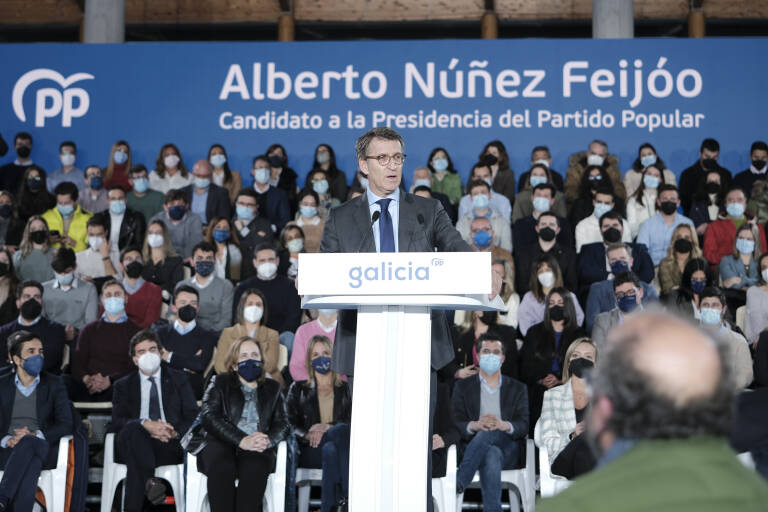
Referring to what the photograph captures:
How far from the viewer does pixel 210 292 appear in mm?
7156

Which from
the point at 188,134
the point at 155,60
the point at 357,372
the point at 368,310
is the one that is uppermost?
the point at 155,60

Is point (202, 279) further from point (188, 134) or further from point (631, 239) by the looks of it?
point (631, 239)

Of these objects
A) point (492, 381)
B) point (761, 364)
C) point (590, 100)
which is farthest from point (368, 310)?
point (590, 100)

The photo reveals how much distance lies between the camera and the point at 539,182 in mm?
8445

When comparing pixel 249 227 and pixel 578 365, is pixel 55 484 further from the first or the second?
pixel 249 227

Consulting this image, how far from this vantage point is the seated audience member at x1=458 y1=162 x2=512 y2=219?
827 cm

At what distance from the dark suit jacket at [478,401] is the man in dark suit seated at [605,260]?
1.72 meters

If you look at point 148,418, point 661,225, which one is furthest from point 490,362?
point 661,225

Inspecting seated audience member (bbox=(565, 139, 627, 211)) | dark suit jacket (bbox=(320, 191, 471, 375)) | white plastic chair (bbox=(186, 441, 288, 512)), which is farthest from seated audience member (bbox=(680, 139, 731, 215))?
dark suit jacket (bbox=(320, 191, 471, 375))

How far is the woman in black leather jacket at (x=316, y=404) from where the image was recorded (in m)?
5.65

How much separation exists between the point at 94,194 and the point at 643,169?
16.3 ft

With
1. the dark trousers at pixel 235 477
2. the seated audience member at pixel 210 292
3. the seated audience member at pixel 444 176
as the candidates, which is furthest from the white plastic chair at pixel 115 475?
the seated audience member at pixel 444 176

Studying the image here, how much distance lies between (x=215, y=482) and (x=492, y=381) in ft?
5.57

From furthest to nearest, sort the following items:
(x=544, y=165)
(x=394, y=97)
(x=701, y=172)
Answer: (x=394, y=97) → (x=701, y=172) → (x=544, y=165)
